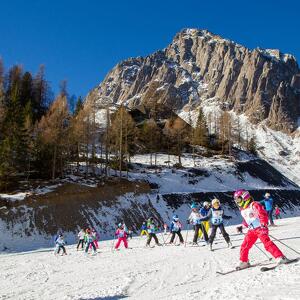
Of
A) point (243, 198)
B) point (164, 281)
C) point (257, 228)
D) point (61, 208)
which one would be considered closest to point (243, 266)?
point (257, 228)

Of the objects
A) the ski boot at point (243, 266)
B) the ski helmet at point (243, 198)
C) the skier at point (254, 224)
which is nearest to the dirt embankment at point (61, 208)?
the ski boot at point (243, 266)

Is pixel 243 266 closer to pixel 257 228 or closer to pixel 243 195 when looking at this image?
pixel 257 228

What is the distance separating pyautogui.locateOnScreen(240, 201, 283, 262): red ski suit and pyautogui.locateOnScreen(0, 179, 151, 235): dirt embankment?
26.7 metres

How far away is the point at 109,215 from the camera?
131 feet

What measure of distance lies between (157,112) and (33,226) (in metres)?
69.1

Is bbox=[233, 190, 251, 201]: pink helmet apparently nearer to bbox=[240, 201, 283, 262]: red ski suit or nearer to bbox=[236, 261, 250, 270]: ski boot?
bbox=[240, 201, 283, 262]: red ski suit

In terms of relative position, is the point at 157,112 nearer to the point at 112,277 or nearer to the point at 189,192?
the point at 189,192

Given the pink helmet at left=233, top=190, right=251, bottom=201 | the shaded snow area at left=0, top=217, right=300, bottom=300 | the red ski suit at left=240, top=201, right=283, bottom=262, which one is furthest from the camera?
the pink helmet at left=233, top=190, right=251, bottom=201

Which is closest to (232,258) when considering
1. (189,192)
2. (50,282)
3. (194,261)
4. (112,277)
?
(194,261)

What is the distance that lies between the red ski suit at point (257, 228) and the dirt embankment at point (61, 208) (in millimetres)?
26724

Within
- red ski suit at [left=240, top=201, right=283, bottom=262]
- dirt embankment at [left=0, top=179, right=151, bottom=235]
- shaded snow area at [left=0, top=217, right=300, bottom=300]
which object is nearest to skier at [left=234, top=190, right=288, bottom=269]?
red ski suit at [left=240, top=201, right=283, bottom=262]

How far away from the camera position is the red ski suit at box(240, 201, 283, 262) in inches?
347

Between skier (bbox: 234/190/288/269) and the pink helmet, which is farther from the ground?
the pink helmet

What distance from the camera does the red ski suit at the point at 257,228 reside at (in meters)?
8.80
